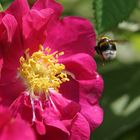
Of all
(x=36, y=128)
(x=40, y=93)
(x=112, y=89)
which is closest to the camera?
(x=36, y=128)

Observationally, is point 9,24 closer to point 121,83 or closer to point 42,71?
point 42,71

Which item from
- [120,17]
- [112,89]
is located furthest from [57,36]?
[112,89]

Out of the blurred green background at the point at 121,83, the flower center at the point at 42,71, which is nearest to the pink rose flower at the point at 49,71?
the flower center at the point at 42,71

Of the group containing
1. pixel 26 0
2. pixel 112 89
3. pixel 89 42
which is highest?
pixel 26 0

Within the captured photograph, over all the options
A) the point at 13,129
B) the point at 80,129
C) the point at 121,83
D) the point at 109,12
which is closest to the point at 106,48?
the point at 109,12

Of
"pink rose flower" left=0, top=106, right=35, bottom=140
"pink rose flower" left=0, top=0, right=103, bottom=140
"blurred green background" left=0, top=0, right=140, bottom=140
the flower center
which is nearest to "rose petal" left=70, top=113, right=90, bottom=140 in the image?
"pink rose flower" left=0, top=0, right=103, bottom=140

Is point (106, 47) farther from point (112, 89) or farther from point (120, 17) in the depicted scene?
point (112, 89)
